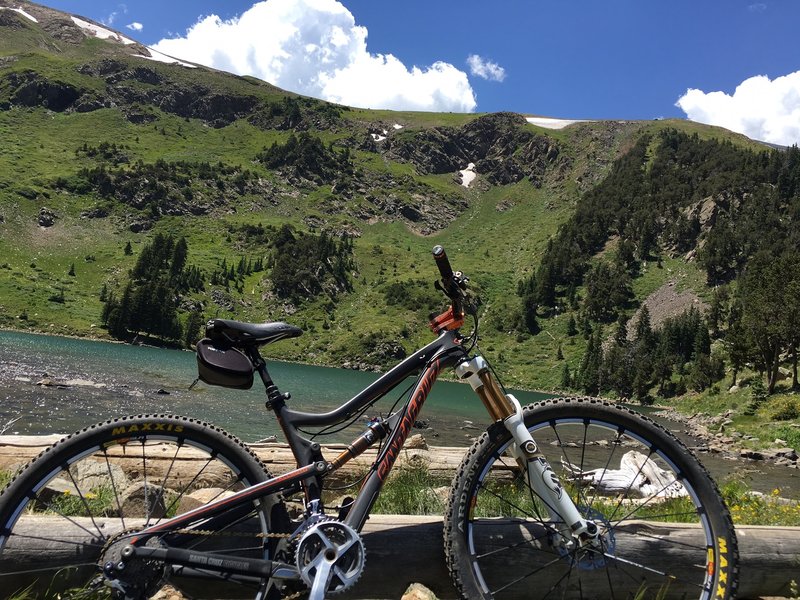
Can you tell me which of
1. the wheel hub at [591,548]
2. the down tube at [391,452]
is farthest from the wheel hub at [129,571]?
the wheel hub at [591,548]

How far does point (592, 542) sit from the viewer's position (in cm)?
352

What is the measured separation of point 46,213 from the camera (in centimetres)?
17150

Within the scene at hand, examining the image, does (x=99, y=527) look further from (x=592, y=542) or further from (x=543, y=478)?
(x=592, y=542)

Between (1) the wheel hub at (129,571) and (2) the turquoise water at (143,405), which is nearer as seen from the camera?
(1) the wheel hub at (129,571)

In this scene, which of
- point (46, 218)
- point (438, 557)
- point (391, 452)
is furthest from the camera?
point (46, 218)

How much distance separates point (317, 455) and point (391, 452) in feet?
1.65

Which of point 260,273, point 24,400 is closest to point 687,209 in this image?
point 260,273

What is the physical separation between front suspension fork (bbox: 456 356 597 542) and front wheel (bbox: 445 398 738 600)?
50 millimetres

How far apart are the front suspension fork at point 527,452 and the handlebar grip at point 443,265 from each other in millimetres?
607

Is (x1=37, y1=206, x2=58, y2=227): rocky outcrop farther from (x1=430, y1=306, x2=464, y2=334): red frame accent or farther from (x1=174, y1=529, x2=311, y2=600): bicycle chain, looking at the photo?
(x1=430, y1=306, x2=464, y2=334): red frame accent

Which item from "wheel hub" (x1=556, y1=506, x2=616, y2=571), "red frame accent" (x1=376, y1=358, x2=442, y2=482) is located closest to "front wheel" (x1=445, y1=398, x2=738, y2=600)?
"wheel hub" (x1=556, y1=506, x2=616, y2=571)

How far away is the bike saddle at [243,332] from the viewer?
11.2ft

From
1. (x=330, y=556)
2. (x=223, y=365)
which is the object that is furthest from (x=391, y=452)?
(x=223, y=365)

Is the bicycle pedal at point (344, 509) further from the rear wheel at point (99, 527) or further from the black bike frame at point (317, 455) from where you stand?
the rear wheel at point (99, 527)
